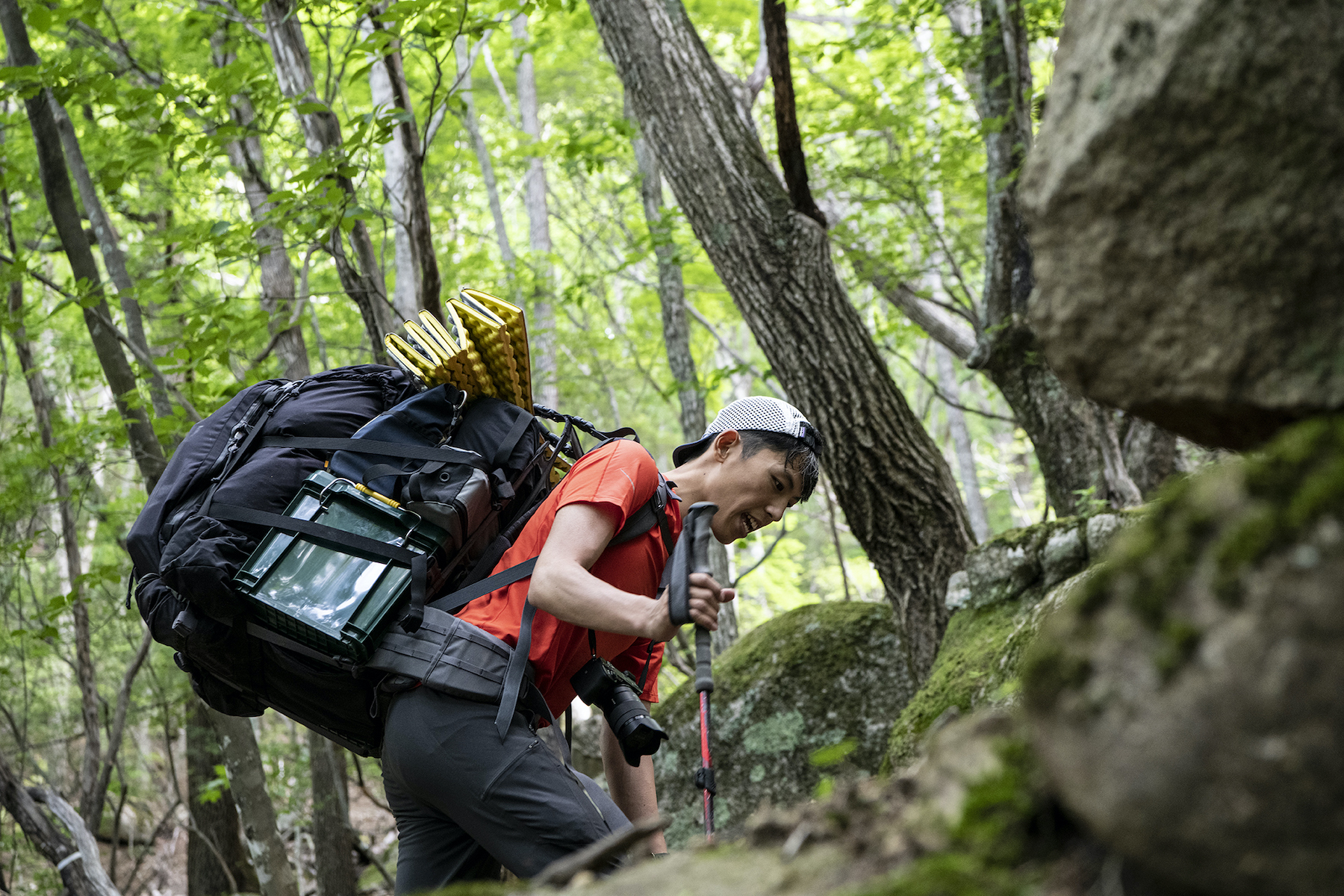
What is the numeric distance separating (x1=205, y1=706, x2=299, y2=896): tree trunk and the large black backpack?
2.74 metres

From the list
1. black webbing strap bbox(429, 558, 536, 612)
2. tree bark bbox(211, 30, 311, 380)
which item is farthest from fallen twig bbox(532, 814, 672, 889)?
tree bark bbox(211, 30, 311, 380)

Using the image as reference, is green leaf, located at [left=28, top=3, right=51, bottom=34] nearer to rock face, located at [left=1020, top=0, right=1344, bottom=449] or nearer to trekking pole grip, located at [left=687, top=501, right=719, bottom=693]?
trekking pole grip, located at [left=687, top=501, right=719, bottom=693]

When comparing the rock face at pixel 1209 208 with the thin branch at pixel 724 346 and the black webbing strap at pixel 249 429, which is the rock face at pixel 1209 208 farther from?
the thin branch at pixel 724 346

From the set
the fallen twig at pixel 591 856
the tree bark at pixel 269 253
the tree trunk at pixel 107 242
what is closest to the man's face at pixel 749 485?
the fallen twig at pixel 591 856

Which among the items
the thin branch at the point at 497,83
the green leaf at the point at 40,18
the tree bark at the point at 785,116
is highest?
the thin branch at the point at 497,83

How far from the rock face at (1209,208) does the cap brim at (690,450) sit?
1954mm

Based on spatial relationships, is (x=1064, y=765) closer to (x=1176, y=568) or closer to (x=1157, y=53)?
(x=1176, y=568)

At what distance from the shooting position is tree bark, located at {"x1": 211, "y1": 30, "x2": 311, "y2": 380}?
556 centimetres

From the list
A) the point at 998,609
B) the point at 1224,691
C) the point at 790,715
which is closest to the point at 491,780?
the point at 1224,691

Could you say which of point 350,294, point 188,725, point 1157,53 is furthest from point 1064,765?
point 188,725

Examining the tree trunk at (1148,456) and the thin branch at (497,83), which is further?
the thin branch at (497,83)

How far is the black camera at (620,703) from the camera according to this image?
312 centimetres

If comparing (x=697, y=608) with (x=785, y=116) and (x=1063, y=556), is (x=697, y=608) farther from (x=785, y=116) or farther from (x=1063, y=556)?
(x=785, y=116)

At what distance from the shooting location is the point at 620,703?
3.21 metres
